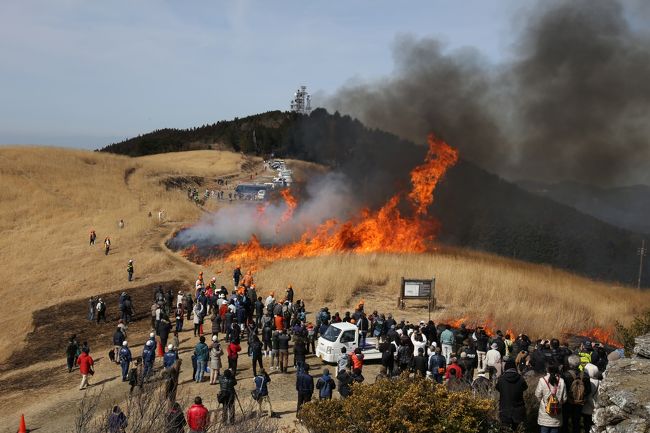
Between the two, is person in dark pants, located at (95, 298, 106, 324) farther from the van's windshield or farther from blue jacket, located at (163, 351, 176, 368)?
the van's windshield

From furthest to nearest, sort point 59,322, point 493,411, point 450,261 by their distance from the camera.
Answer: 1. point 450,261
2. point 59,322
3. point 493,411

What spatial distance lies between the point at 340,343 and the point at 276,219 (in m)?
24.5

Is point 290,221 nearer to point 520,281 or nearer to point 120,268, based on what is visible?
point 120,268

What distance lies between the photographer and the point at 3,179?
198 ft

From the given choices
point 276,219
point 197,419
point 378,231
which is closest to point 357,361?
point 197,419

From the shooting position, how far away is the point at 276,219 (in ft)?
137

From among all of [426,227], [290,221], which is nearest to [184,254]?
[290,221]

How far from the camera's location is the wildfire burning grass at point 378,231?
120 feet

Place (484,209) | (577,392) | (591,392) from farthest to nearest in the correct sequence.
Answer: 1. (484,209)
2. (591,392)
3. (577,392)

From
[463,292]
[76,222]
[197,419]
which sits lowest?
[463,292]

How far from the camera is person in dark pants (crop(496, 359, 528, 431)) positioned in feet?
32.6

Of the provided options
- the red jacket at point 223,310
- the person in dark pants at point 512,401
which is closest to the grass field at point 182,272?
the red jacket at point 223,310

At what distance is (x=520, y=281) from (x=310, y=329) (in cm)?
1485

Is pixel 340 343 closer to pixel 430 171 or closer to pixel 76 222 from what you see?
pixel 430 171
